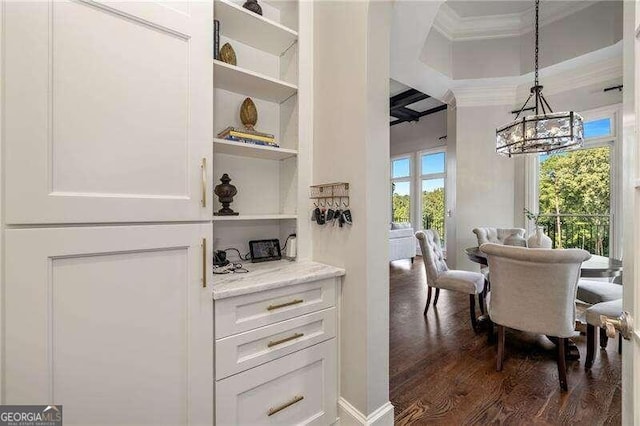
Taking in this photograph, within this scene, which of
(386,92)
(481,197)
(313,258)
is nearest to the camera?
(386,92)

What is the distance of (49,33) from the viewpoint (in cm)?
96

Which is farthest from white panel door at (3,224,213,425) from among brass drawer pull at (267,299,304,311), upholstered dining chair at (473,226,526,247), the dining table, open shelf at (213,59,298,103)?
upholstered dining chair at (473,226,526,247)

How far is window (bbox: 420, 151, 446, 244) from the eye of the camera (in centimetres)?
716

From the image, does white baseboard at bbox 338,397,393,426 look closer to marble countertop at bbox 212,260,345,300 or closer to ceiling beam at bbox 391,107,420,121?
marble countertop at bbox 212,260,345,300

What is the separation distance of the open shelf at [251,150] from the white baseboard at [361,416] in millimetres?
1453

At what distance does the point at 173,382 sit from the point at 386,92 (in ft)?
5.51

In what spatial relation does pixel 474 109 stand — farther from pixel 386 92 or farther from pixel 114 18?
pixel 114 18

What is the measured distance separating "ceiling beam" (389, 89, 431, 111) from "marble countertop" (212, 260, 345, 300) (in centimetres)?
524

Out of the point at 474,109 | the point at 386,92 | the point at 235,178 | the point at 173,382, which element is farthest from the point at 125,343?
the point at 474,109

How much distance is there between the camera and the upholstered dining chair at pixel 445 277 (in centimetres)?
284

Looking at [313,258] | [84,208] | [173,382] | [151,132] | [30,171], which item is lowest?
[173,382]

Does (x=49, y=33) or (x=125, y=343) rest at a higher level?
(x=49, y=33)

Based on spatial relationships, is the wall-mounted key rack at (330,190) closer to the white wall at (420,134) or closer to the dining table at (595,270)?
the dining table at (595,270)

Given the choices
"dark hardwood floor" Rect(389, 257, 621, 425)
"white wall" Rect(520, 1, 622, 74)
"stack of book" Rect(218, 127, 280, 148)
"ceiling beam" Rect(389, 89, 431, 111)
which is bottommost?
"dark hardwood floor" Rect(389, 257, 621, 425)
